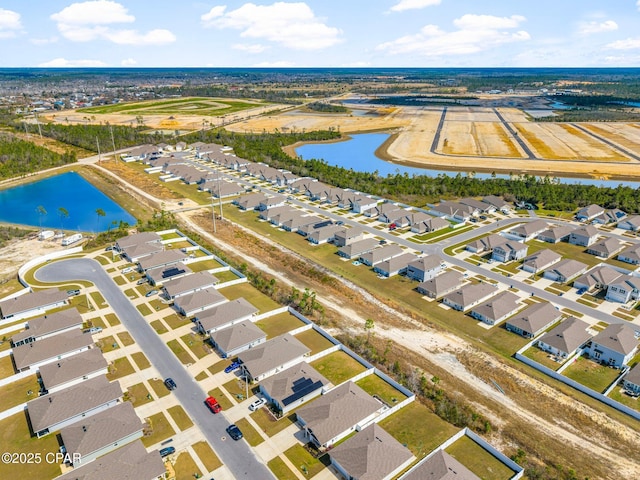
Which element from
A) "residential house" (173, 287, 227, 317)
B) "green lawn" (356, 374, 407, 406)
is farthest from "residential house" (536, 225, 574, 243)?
"residential house" (173, 287, 227, 317)

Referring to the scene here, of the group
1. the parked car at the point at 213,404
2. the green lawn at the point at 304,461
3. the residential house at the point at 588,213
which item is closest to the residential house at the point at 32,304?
the parked car at the point at 213,404

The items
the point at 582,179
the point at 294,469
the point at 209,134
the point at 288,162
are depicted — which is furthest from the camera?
the point at 209,134

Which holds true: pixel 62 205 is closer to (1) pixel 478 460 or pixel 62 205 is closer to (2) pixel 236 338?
(2) pixel 236 338

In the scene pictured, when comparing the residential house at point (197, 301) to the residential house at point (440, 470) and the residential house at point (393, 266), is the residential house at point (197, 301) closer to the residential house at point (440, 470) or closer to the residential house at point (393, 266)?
the residential house at point (393, 266)

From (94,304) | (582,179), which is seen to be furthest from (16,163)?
(582,179)

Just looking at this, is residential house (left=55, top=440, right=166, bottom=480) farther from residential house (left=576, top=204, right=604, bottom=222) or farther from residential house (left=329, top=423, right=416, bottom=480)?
residential house (left=576, top=204, right=604, bottom=222)

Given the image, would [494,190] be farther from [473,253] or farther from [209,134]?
[209,134]
